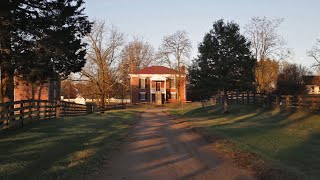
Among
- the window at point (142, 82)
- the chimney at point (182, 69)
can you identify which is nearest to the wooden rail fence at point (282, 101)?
the chimney at point (182, 69)

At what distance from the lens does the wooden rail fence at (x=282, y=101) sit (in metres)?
26.4

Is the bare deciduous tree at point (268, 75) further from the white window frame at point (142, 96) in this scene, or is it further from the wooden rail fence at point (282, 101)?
the white window frame at point (142, 96)

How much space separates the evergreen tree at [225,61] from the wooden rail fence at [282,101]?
197cm

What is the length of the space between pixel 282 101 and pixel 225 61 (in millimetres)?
6811

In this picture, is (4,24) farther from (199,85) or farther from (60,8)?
(199,85)

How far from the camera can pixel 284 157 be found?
1127 cm

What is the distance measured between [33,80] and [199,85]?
19231 mm

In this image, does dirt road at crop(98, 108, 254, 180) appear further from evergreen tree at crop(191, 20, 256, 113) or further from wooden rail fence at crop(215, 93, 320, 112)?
evergreen tree at crop(191, 20, 256, 113)

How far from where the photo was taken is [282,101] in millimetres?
31188

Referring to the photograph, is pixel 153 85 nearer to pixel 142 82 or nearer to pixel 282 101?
pixel 142 82

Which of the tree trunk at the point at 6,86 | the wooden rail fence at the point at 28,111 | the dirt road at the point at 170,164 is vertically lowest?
the dirt road at the point at 170,164

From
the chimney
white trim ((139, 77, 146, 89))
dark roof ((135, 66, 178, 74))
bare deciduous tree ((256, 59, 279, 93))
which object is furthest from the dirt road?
dark roof ((135, 66, 178, 74))

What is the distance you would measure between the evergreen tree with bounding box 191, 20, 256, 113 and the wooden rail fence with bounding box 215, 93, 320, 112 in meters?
1.97

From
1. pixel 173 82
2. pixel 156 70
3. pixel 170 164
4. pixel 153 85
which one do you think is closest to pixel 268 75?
pixel 173 82
